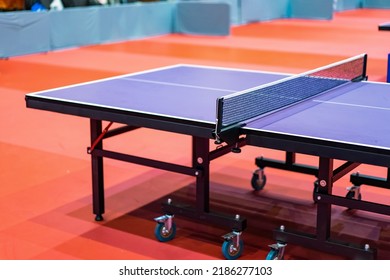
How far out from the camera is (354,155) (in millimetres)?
3762

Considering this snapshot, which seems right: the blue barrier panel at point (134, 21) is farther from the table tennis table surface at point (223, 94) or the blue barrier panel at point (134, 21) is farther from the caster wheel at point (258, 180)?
the caster wheel at point (258, 180)

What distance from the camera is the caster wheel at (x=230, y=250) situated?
455 cm

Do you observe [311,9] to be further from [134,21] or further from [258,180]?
[258,180]

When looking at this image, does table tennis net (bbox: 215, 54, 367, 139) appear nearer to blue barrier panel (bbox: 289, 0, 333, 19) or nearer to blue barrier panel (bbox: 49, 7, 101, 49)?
blue barrier panel (bbox: 49, 7, 101, 49)

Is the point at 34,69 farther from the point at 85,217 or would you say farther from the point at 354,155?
the point at 354,155

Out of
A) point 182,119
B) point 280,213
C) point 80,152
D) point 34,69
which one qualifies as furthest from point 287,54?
point 182,119

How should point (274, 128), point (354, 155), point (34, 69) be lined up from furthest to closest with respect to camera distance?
point (34, 69) < point (274, 128) < point (354, 155)

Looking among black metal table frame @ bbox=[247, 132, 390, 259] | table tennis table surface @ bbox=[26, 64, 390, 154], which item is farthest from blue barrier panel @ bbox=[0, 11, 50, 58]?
black metal table frame @ bbox=[247, 132, 390, 259]

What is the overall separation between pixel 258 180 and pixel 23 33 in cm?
889

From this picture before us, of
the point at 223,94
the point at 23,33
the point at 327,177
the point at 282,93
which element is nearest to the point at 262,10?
the point at 23,33

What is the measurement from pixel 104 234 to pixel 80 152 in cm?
225

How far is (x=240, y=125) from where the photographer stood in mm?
4168

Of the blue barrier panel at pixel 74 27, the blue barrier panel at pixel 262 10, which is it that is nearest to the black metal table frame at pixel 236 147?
the blue barrier panel at pixel 74 27

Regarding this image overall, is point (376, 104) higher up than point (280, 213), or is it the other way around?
point (376, 104)
